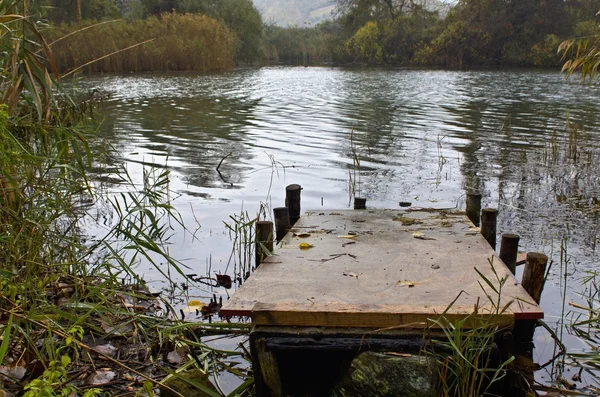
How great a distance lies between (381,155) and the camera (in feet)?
34.7

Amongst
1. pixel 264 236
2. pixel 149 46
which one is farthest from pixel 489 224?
pixel 149 46

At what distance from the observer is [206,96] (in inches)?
783

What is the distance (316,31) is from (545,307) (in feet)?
187

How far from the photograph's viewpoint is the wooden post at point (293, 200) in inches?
227

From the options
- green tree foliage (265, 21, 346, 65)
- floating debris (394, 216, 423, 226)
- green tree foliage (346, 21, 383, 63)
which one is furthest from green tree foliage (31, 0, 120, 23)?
floating debris (394, 216, 423, 226)

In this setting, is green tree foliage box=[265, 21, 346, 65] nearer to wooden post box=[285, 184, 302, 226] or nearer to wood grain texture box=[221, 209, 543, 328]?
wooden post box=[285, 184, 302, 226]

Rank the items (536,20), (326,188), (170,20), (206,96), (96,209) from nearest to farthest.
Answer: (96,209) → (326,188) → (206,96) → (170,20) → (536,20)

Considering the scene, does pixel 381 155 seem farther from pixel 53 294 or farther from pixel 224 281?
pixel 53 294

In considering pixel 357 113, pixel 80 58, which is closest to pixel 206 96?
pixel 357 113

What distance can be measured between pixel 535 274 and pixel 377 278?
38.7 inches

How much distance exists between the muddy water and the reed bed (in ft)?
22.3

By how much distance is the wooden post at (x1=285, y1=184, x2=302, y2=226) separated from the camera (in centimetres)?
576

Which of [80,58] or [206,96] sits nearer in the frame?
[206,96]

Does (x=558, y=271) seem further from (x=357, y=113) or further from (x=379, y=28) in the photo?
(x=379, y=28)
